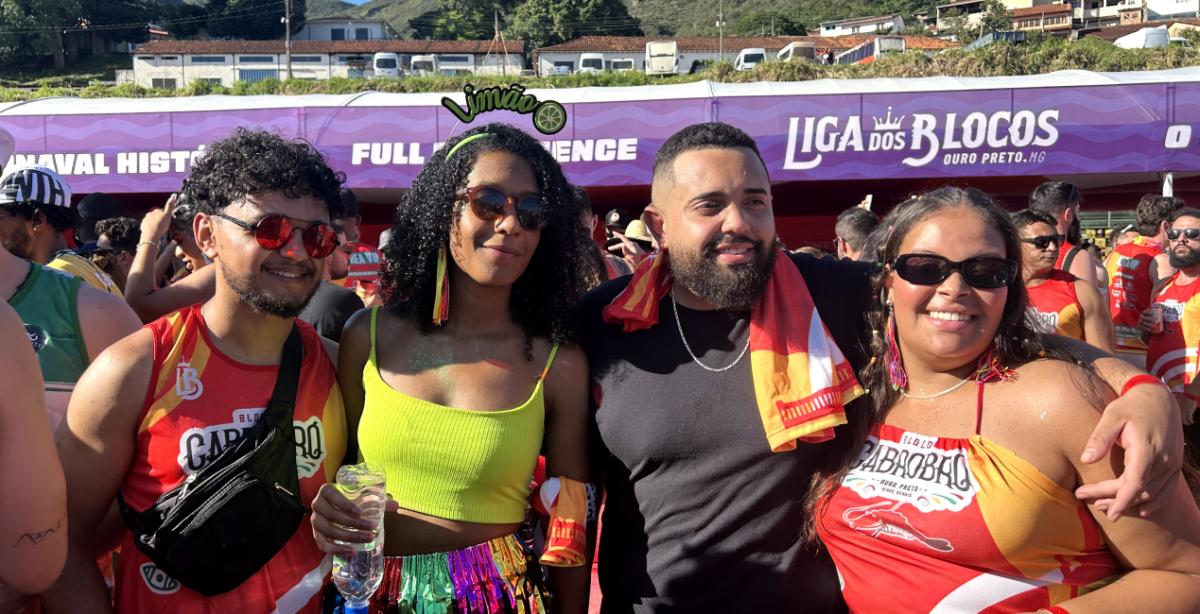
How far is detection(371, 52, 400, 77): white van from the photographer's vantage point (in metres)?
50.5

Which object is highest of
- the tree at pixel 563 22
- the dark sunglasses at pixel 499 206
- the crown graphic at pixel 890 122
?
the tree at pixel 563 22

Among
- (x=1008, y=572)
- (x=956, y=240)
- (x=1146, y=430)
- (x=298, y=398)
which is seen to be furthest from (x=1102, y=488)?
(x=298, y=398)

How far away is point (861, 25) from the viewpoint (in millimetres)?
85812

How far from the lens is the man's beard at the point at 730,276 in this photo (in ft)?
7.84

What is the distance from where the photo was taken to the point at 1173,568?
189 cm

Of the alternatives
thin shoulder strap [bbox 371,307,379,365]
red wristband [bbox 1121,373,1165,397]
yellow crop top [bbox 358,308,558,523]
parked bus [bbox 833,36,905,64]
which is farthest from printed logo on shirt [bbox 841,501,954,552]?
parked bus [bbox 833,36,905,64]

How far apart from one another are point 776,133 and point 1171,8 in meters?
87.1

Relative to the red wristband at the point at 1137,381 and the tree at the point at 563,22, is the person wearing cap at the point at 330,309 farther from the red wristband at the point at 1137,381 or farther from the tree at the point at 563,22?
the tree at the point at 563,22

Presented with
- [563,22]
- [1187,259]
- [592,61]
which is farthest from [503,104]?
[563,22]

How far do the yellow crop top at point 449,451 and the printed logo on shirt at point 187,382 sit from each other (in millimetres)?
425

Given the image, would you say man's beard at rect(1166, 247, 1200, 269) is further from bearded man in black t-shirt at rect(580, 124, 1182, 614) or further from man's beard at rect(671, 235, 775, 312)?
man's beard at rect(671, 235, 775, 312)

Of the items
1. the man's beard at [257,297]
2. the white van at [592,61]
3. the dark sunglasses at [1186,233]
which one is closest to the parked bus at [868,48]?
the white van at [592,61]

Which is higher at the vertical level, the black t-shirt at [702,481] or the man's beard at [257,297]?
the man's beard at [257,297]

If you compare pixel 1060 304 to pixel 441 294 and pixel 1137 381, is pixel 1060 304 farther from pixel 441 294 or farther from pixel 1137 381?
pixel 441 294
